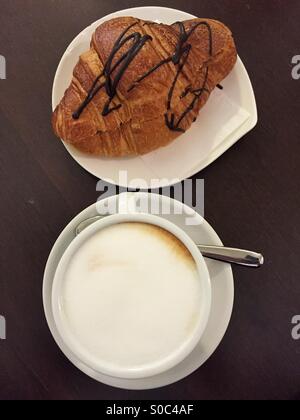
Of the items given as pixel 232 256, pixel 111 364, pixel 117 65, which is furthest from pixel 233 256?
pixel 117 65

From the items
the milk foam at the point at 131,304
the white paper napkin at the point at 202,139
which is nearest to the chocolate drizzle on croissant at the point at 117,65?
the white paper napkin at the point at 202,139

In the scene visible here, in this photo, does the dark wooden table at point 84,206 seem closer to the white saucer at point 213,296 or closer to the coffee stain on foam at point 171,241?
the white saucer at point 213,296

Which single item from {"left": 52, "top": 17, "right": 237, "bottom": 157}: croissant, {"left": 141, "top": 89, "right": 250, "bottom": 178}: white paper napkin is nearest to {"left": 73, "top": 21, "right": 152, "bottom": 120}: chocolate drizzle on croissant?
{"left": 52, "top": 17, "right": 237, "bottom": 157}: croissant

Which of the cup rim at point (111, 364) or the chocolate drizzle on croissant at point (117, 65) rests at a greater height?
the chocolate drizzle on croissant at point (117, 65)

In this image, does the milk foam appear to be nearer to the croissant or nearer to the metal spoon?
the metal spoon

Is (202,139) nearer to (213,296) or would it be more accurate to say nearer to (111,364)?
(213,296)

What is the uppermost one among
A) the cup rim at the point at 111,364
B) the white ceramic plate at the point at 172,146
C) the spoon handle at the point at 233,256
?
the white ceramic plate at the point at 172,146
